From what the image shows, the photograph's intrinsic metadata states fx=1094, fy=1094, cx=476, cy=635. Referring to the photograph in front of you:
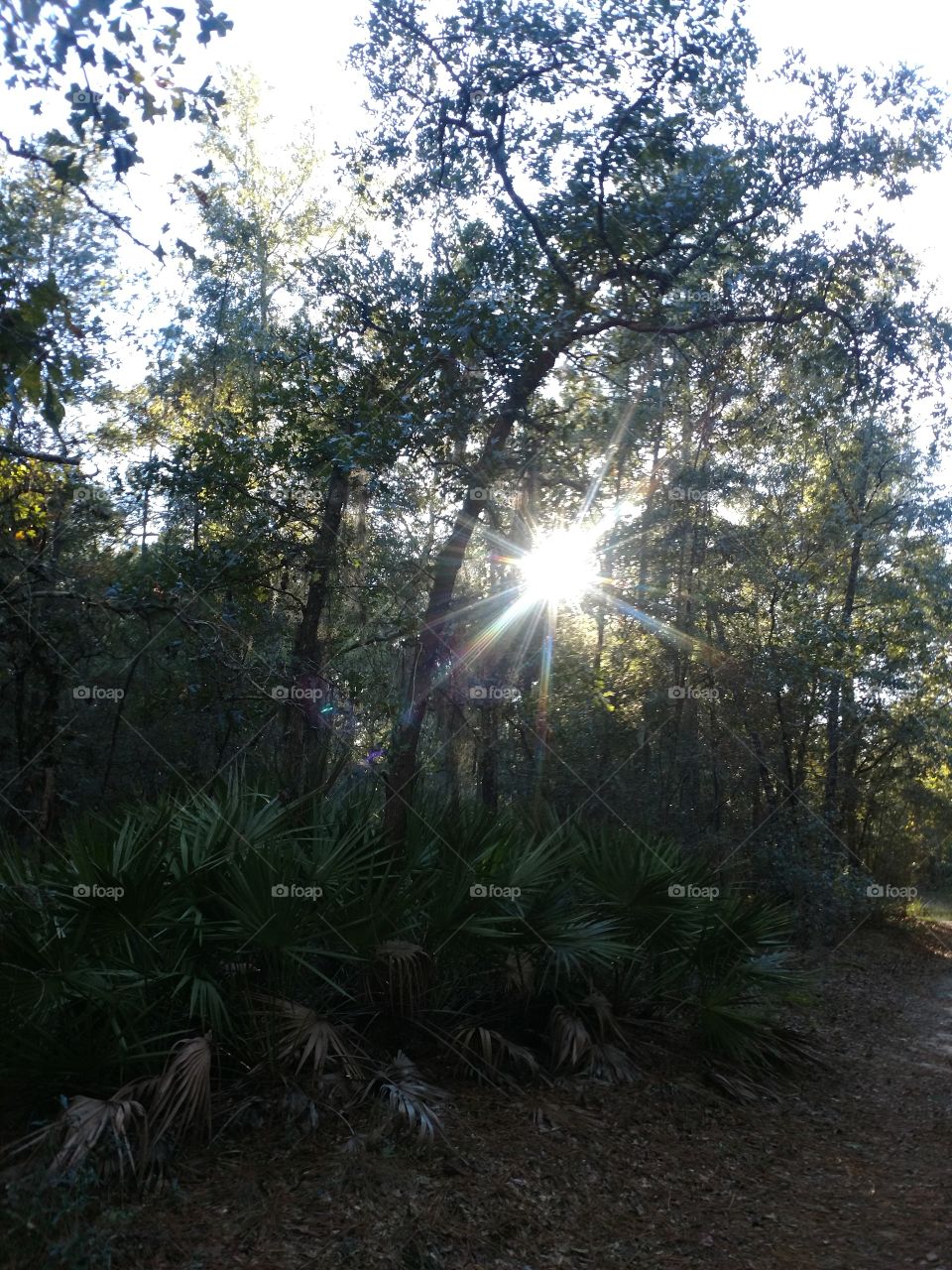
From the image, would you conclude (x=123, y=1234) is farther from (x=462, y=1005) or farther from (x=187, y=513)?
(x=187, y=513)

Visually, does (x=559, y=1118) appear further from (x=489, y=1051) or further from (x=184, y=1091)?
(x=184, y=1091)

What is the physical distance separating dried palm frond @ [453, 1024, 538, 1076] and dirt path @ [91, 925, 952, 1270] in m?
0.27

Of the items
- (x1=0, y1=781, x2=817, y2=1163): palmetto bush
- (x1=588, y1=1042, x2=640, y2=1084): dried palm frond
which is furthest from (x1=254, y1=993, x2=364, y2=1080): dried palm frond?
(x1=588, y1=1042, x2=640, y2=1084): dried palm frond

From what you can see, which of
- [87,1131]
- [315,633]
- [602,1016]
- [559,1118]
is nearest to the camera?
[87,1131]

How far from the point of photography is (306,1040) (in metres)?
6.45

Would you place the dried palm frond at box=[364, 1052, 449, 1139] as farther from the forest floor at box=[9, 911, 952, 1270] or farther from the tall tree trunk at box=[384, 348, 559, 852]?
the tall tree trunk at box=[384, 348, 559, 852]

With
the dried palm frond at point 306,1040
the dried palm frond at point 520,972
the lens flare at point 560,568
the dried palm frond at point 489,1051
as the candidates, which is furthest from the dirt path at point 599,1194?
the lens flare at point 560,568

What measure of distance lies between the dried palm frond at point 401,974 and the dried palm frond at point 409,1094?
14.1 inches

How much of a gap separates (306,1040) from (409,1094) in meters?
0.68

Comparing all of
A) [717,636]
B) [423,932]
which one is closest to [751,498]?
[717,636]

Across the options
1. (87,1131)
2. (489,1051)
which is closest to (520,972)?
(489,1051)

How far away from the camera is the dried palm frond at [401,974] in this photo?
7.00 meters

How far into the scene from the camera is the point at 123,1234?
4863 millimetres

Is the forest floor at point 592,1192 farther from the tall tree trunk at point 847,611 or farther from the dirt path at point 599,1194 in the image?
the tall tree trunk at point 847,611
